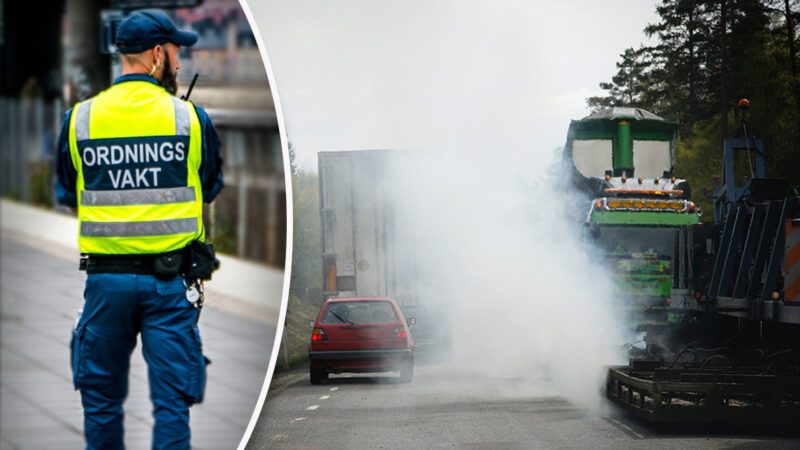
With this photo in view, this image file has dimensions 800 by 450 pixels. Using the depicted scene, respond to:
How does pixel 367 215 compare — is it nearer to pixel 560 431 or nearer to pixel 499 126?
pixel 499 126

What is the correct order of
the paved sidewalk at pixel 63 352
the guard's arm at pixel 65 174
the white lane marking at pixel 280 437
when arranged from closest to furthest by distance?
the guard's arm at pixel 65 174, the white lane marking at pixel 280 437, the paved sidewalk at pixel 63 352

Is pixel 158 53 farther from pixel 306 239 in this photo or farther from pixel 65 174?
pixel 306 239

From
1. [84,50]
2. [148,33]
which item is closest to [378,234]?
[148,33]

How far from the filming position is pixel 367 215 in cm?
445

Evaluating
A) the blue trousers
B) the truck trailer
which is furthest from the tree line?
the blue trousers

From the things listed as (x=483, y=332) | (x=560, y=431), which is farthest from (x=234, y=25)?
(x=560, y=431)

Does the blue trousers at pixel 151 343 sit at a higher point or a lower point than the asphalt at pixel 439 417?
higher

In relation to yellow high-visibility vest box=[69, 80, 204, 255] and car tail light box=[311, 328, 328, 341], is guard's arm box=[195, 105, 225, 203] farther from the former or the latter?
car tail light box=[311, 328, 328, 341]

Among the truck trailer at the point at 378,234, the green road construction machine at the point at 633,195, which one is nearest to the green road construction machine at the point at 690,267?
the green road construction machine at the point at 633,195

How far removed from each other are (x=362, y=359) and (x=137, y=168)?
0.99m

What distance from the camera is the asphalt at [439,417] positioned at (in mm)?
4441

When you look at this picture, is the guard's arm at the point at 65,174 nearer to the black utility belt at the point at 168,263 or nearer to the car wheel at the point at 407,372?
the black utility belt at the point at 168,263

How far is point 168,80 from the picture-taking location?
444cm

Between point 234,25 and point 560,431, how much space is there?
1.73m
